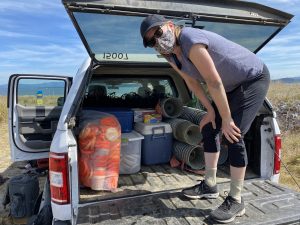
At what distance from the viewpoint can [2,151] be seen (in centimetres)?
855

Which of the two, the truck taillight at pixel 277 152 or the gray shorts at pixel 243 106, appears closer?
the gray shorts at pixel 243 106

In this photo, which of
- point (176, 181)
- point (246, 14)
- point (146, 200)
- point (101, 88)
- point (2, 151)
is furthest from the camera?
point (2, 151)

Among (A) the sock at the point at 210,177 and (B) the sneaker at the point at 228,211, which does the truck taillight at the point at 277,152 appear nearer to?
(A) the sock at the point at 210,177

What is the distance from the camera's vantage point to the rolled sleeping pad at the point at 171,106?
15.3 ft

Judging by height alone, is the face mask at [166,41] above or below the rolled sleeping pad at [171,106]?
above

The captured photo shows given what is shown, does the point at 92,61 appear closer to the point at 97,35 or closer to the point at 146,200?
the point at 97,35

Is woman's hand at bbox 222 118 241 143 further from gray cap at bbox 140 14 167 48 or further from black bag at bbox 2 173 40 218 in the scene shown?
black bag at bbox 2 173 40 218

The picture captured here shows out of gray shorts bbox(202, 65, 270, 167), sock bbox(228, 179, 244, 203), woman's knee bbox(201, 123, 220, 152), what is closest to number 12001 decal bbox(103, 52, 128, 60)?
woman's knee bbox(201, 123, 220, 152)

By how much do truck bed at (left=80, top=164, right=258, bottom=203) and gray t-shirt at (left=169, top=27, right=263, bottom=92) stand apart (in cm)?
124

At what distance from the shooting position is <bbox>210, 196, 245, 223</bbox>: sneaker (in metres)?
2.59

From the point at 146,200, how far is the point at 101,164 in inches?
23.3

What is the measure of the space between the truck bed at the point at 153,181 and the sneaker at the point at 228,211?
2.28ft

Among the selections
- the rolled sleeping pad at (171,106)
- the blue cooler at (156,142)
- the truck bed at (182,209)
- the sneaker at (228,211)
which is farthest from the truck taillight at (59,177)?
the rolled sleeping pad at (171,106)

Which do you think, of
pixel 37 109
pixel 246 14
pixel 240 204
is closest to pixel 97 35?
pixel 246 14
